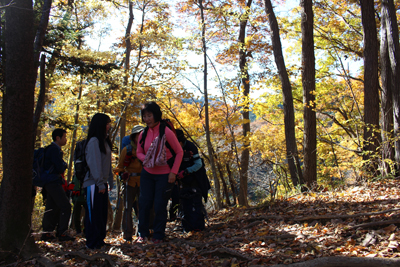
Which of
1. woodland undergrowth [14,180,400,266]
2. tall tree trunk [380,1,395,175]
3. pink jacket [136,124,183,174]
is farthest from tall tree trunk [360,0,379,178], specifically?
pink jacket [136,124,183,174]

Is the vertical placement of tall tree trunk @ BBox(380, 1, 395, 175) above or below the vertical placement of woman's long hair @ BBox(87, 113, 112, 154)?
above

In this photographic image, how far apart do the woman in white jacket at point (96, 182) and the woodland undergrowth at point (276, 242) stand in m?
0.24

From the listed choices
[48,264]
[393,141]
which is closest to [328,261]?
[48,264]

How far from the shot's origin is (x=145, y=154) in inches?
172

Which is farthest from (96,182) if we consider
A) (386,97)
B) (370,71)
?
(370,71)

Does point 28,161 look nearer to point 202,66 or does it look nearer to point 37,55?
point 37,55

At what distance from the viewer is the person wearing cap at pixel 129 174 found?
15.7ft

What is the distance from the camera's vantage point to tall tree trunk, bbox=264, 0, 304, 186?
7938mm

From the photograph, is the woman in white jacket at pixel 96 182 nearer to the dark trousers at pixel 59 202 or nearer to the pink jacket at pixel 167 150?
the pink jacket at pixel 167 150

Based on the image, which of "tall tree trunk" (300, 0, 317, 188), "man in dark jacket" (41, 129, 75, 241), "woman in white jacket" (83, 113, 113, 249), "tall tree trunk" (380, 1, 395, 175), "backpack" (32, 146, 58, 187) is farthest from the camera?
"tall tree trunk" (300, 0, 317, 188)

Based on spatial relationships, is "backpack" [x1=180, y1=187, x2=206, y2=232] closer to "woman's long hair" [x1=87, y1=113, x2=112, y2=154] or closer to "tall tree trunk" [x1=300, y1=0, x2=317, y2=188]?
"woman's long hair" [x1=87, y1=113, x2=112, y2=154]

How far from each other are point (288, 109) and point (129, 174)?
531cm

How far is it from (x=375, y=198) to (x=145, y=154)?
3856mm

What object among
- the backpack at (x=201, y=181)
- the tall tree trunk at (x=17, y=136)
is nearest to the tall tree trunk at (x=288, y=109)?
the backpack at (x=201, y=181)
